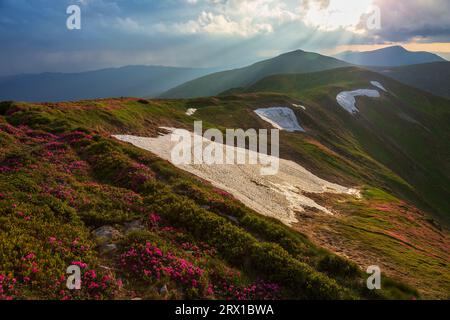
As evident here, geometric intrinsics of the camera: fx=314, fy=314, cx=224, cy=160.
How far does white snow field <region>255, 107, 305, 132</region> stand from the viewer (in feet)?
342

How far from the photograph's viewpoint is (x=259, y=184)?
1838 inches

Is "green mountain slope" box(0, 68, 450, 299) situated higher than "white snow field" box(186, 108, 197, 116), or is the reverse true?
"white snow field" box(186, 108, 197, 116)

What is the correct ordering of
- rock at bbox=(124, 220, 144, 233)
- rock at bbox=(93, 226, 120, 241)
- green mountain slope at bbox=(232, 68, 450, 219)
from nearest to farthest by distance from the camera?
rock at bbox=(93, 226, 120, 241) → rock at bbox=(124, 220, 144, 233) → green mountain slope at bbox=(232, 68, 450, 219)

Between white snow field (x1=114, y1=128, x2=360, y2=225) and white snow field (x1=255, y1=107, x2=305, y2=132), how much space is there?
44.5m

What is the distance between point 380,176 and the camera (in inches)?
3701

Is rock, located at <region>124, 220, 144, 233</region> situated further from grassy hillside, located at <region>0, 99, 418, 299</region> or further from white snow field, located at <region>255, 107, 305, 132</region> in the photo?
white snow field, located at <region>255, 107, 305, 132</region>

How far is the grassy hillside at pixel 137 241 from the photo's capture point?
51.0ft

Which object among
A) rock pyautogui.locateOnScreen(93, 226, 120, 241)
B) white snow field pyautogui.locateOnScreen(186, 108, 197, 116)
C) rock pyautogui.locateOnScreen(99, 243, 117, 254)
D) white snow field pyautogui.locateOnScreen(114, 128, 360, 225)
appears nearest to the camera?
rock pyautogui.locateOnScreen(99, 243, 117, 254)

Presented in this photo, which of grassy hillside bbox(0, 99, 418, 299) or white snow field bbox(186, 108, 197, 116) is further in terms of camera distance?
white snow field bbox(186, 108, 197, 116)

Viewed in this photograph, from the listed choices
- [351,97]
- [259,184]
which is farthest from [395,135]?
[259,184]

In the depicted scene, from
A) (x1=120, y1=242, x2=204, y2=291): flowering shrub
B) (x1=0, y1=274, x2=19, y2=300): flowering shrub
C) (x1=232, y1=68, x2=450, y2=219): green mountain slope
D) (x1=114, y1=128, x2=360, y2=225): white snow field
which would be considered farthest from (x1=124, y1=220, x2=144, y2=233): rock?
(x1=232, y1=68, x2=450, y2=219): green mountain slope

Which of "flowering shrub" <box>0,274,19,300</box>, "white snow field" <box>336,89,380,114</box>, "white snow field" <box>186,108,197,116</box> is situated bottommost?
"flowering shrub" <box>0,274,19,300</box>

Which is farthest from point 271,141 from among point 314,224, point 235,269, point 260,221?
point 235,269
